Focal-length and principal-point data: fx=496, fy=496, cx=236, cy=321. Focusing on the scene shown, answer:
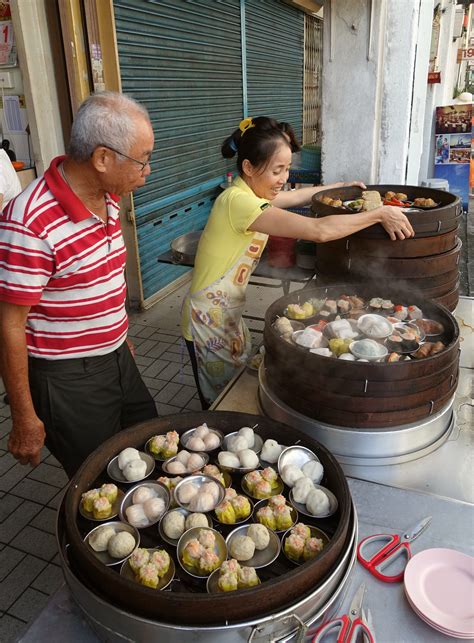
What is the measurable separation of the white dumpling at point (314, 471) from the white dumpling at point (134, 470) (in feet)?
1.81

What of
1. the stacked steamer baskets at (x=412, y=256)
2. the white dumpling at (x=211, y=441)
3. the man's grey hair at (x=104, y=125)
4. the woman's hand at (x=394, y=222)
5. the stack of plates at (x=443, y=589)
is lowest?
the stack of plates at (x=443, y=589)

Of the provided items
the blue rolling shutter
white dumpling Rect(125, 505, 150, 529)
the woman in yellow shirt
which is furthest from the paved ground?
the blue rolling shutter

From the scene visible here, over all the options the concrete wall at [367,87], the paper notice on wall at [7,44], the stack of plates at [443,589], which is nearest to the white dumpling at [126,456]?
the stack of plates at [443,589]

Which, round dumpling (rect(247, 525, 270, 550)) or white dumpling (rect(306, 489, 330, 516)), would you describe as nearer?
round dumpling (rect(247, 525, 270, 550))

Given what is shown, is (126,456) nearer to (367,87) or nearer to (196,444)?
(196,444)

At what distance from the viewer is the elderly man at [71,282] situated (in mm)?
1876

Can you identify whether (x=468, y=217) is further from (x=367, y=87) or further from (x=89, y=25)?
(x=89, y=25)

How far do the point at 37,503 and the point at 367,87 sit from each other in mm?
3980

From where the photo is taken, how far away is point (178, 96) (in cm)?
660

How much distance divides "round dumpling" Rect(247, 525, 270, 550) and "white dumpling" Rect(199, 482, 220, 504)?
172 mm

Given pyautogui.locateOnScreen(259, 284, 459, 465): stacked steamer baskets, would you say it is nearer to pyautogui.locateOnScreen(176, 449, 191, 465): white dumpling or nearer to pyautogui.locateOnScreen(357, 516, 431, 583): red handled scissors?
pyautogui.locateOnScreen(357, 516, 431, 583): red handled scissors

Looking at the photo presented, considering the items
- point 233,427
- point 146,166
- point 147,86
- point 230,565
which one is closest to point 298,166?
point 147,86

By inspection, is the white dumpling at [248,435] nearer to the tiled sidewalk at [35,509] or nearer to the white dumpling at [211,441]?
the white dumpling at [211,441]

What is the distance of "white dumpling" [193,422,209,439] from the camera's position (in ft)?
6.13
